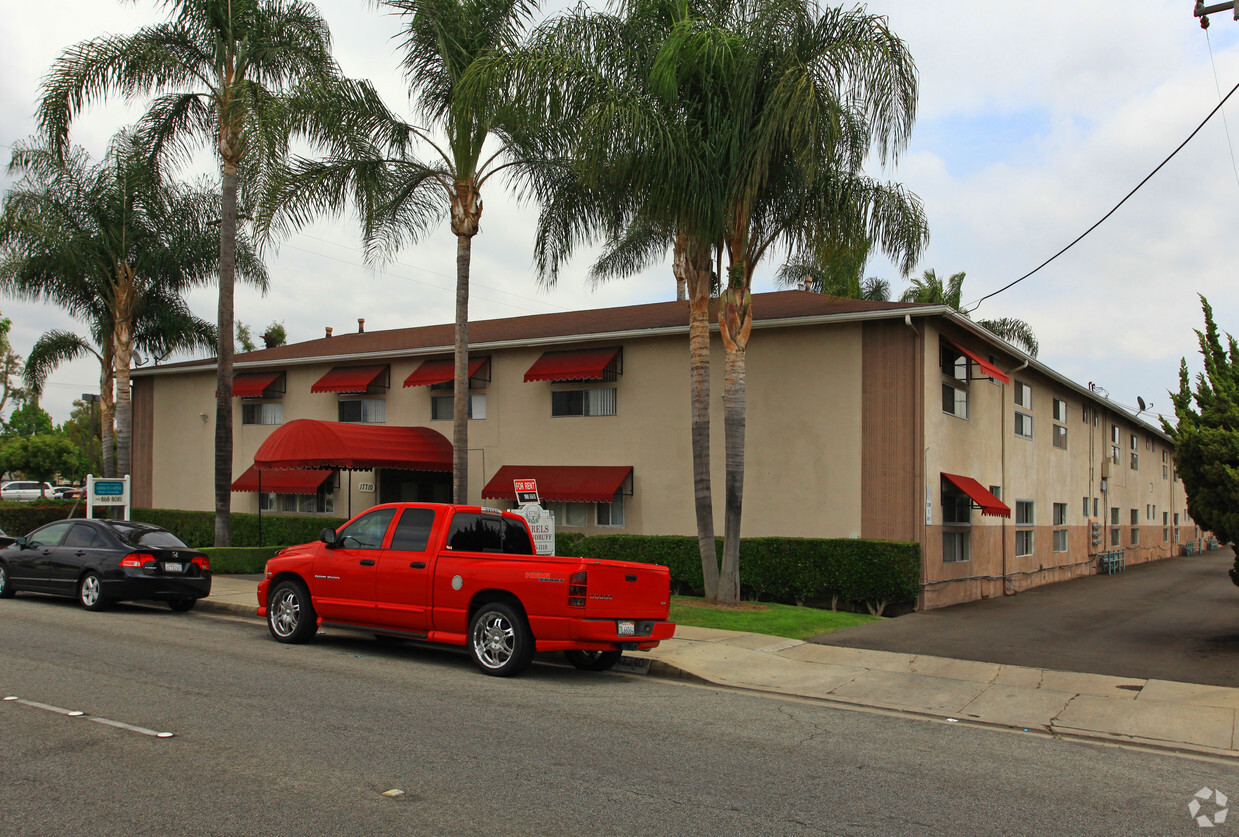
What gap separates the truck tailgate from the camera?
10281 mm

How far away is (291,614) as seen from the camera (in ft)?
40.1

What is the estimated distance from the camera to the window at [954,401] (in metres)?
19.8

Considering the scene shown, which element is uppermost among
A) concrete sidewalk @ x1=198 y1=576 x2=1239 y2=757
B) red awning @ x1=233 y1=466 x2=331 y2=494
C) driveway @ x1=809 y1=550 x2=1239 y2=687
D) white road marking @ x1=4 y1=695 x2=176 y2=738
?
red awning @ x1=233 y1=466 x2=331 y2=494

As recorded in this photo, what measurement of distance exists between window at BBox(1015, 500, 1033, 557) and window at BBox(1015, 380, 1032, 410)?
2.52 m

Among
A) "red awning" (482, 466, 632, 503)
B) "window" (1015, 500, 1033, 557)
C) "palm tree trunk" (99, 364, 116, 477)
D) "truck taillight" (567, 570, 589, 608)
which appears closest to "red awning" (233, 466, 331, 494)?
"red awning" (482, 466, 632, 503)

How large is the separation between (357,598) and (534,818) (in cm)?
658

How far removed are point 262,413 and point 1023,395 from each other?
21.8 metres

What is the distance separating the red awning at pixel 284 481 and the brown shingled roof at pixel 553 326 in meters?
3.40

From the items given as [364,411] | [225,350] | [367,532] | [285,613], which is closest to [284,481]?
[364,411]

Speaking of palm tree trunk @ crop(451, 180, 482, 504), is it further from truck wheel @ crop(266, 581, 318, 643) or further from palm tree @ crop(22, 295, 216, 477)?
palm tree @ crop(22, 295, 216, 477)

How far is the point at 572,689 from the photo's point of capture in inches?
394

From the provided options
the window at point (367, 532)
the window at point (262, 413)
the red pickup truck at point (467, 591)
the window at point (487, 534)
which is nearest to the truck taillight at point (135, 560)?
the red pickup truck at point (467, 591)

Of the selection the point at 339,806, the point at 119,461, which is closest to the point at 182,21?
the point at 119,461

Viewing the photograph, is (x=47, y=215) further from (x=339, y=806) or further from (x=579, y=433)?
(x=339, y=806)
